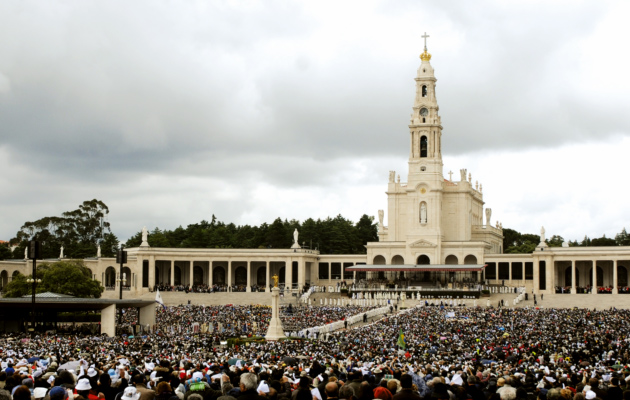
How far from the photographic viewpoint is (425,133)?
9538 centimetres

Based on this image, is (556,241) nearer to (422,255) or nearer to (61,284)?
(422,255)

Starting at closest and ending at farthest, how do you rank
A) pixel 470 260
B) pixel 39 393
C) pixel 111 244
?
pixel 39 393, pixel 470 260, pixel 111 244

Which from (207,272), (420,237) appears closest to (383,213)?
(420,237)

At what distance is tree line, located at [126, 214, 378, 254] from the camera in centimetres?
11600

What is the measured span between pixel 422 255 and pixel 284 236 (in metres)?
31.0

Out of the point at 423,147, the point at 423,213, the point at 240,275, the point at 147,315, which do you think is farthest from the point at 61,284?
the point at 423,147

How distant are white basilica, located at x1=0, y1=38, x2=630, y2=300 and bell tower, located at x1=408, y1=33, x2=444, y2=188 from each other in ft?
0.37

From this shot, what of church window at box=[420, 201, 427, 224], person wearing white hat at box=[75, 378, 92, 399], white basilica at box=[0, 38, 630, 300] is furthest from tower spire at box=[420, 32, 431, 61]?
person wearing white hat at box=[75, 378, 92, 399]

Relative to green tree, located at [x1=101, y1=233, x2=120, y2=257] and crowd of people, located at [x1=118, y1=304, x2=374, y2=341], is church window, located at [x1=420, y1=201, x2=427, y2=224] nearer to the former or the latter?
crowd of people, located at [x1=118, y1=304, x2=374, y2=341]

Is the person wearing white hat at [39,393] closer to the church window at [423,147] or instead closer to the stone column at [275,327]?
the stone column at [275,327]

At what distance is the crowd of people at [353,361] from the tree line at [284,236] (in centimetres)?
4366

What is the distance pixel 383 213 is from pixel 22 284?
136ft

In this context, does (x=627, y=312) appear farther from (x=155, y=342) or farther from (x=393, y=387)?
(x=393, y=387)

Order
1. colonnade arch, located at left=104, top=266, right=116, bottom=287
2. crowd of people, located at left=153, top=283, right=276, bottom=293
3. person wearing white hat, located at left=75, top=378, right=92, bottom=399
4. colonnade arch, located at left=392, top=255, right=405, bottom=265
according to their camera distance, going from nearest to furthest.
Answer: person wearing white hat, located at left=75, top=378, right=92, bottom=399 → crowd of people, located at left=153, top=283, right=276, bottom=293 → colonnade arch, located at left=392, top=255, right=405, bottom=265 → colonnade arch, located at left=104, top=266, right=116, bottom=287
